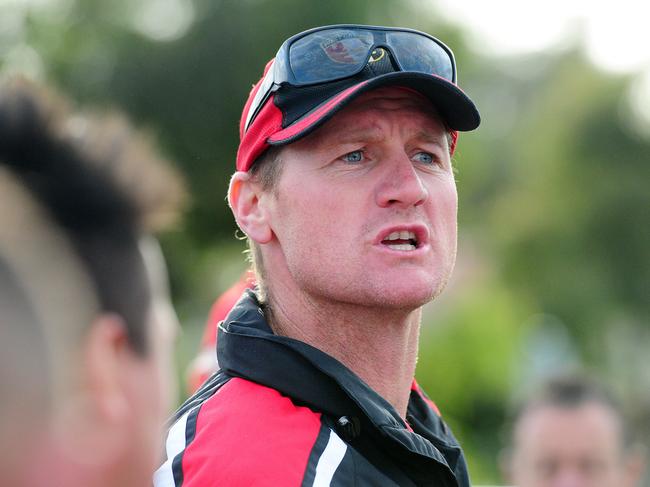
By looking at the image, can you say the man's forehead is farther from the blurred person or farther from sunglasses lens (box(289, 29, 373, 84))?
the blurred person

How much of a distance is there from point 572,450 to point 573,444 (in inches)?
1.3

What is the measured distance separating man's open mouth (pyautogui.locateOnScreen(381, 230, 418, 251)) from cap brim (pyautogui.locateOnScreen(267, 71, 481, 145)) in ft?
1.25

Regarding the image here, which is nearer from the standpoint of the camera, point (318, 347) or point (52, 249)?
point (52, 249)

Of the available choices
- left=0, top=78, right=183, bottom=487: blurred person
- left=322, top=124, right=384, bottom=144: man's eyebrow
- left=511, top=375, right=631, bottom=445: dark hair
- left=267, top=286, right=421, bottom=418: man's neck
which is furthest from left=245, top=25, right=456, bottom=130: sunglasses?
left=511, top=375, right=631, bottom=445: dark hair

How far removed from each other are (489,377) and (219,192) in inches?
251

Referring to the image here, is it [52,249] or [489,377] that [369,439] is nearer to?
Answer: [52,249]

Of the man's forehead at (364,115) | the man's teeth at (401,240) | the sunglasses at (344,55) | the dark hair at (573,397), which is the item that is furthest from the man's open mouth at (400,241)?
the dark hair at (573,397)

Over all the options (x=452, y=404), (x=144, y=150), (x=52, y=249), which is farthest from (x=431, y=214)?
(x=452, y=404)

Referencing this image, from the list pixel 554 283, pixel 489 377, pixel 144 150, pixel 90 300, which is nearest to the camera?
pixel 90 300

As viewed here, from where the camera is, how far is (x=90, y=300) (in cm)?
183

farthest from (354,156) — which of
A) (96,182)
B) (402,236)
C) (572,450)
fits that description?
(572,450)

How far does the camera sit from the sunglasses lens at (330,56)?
3.17m

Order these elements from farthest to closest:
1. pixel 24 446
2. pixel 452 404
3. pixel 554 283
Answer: pixel 554 283
pixel 452 404
pixel 24 446

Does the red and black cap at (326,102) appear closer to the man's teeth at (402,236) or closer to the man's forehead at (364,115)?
the man's forehead at (364,115)
